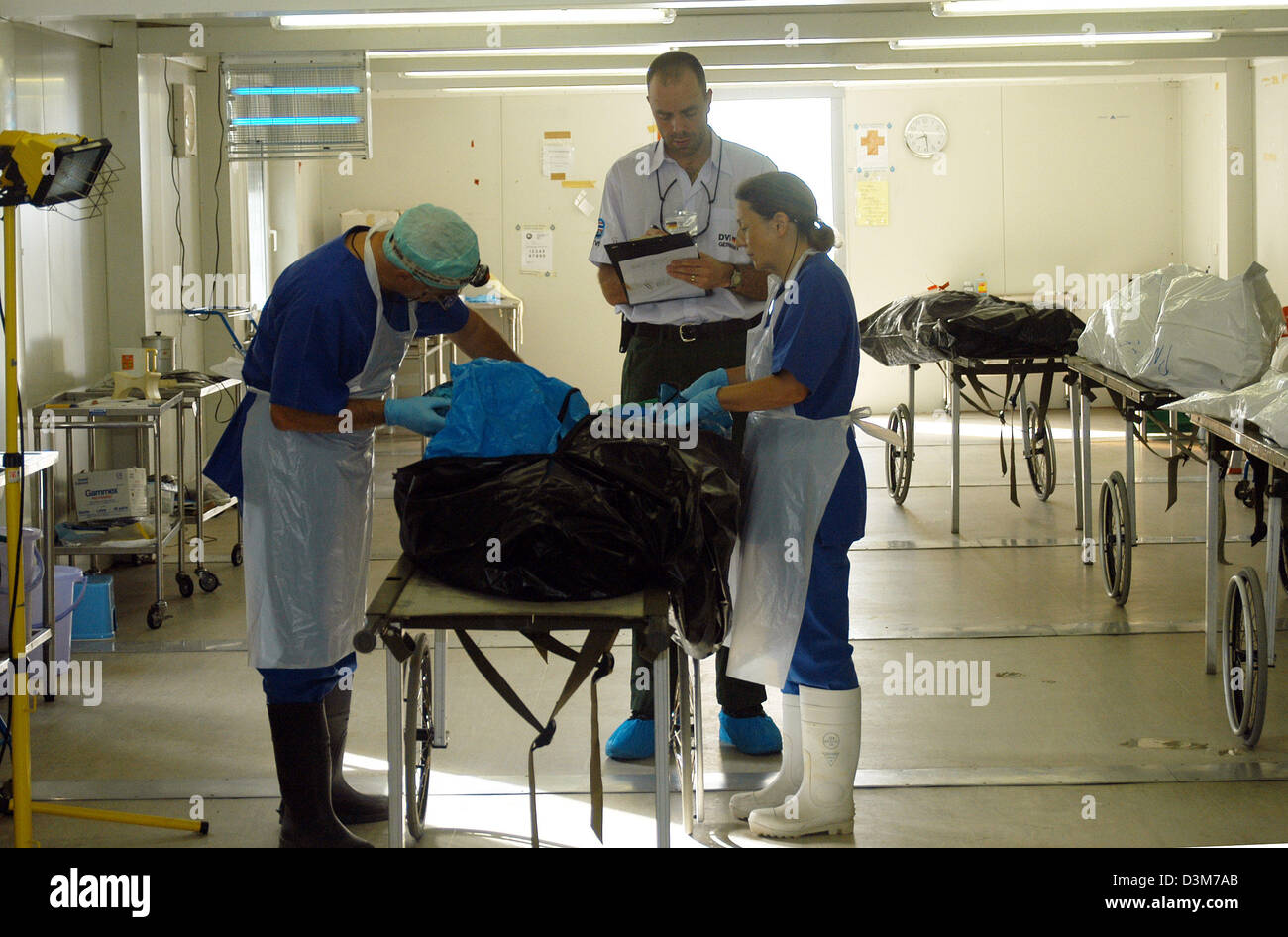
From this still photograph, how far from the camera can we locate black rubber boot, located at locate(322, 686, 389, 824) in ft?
9.71

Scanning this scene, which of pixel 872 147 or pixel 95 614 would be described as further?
pixel 872 147

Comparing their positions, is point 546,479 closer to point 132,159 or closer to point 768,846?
point 768,846

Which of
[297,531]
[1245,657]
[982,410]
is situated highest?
[982,410]

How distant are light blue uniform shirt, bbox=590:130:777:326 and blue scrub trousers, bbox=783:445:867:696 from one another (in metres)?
0.71

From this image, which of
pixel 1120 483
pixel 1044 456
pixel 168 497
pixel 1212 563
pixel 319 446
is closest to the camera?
pixel 319 446

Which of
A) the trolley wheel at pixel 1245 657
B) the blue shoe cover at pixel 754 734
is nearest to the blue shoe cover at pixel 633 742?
the blue shoe cover at pixel 754 734

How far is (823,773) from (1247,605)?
1.29 meters

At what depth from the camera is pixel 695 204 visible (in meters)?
3.39

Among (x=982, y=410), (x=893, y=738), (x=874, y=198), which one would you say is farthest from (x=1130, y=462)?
(x=874, y=198)

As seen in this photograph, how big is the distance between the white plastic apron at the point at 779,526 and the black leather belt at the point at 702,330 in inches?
19.6

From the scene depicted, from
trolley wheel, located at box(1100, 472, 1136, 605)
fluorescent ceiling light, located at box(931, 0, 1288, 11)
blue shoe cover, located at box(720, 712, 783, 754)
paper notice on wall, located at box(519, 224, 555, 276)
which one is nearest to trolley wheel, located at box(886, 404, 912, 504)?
trolley wheel, located at box(1100, 472, 1136, 605)

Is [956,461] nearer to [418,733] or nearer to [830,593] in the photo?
[830,593]

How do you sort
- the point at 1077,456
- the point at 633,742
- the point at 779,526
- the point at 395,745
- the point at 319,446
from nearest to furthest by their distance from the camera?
the point at 395,745 < the point at 319,446 < the point at 779,526 < the point at 633,742 < the point at 1077,456

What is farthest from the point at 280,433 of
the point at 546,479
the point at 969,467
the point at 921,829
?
the point at 969,467
